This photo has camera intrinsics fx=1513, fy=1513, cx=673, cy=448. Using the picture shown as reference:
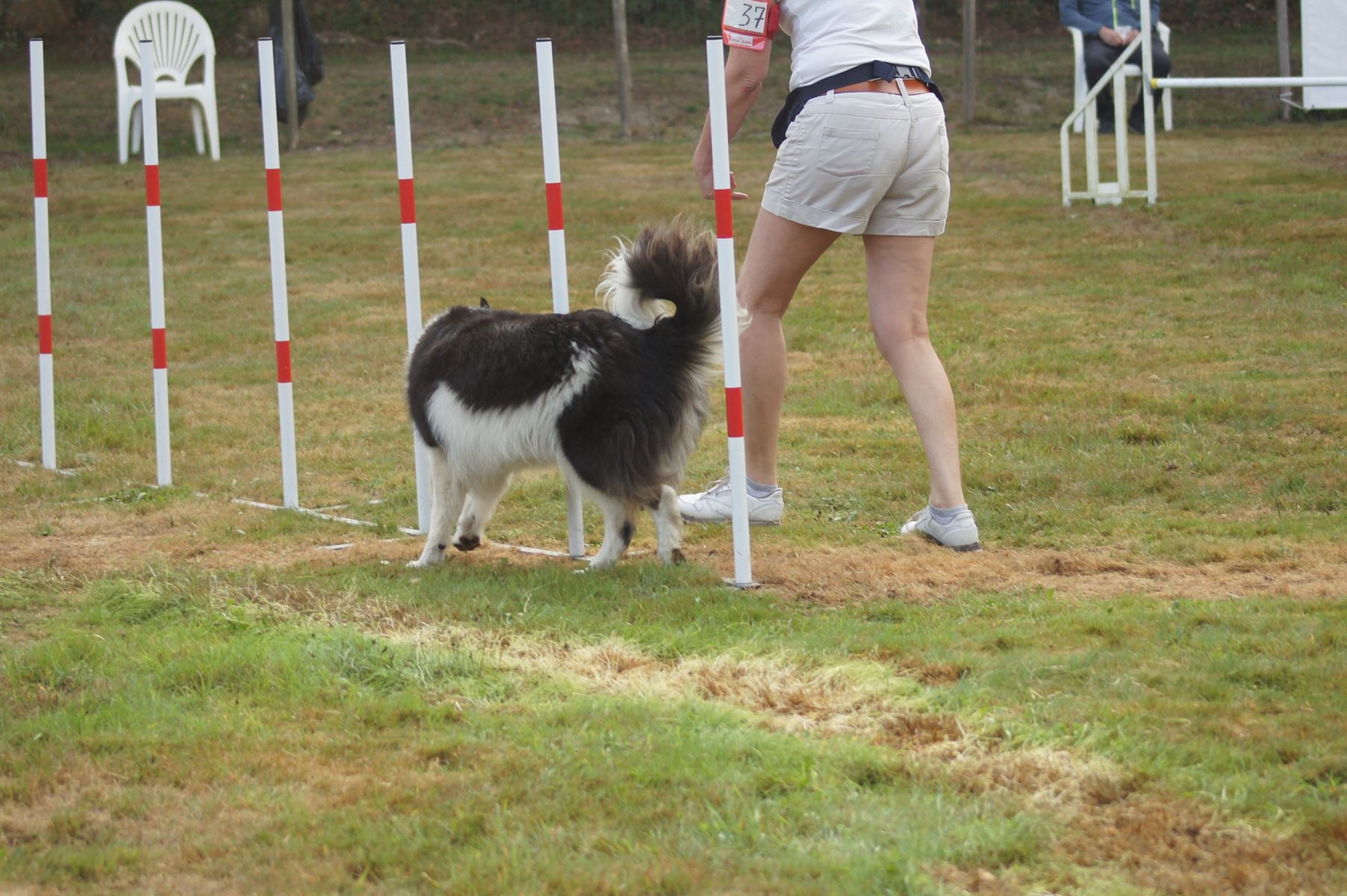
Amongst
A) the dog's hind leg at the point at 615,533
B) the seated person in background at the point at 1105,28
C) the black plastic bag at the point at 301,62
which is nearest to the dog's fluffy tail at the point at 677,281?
the dog's hind leg at the point at 615,533

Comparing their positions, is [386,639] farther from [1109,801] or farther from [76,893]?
[1109,801]

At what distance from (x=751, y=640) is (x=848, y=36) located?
179 centimetres

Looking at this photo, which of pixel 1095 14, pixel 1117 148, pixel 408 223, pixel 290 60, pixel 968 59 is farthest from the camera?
pixel 968 59

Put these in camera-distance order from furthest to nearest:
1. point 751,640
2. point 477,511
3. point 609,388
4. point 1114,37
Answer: point 1114,37, point 477,511, point 609,388, point 751,640

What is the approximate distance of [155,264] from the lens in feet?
18.5

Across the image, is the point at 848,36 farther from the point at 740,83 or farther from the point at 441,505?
the point at 441,505

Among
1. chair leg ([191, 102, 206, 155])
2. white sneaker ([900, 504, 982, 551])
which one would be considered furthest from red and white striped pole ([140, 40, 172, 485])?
chair leg ([191, 102, 206, 155])

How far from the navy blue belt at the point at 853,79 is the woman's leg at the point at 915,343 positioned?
45cm

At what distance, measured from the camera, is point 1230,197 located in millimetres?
11312

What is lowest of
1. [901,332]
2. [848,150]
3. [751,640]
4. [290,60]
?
[751,640]

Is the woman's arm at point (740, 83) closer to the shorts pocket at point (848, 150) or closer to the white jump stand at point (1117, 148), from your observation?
the shorts pocket at point (848, 150)

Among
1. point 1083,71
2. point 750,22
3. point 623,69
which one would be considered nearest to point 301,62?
point 623,69

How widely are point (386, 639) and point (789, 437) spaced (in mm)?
2918

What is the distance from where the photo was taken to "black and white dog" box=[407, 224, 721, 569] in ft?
13.9
